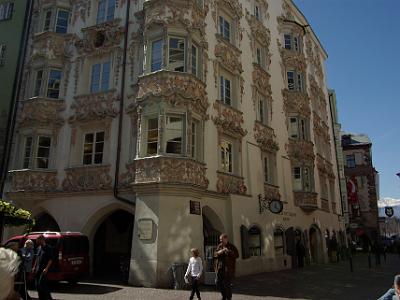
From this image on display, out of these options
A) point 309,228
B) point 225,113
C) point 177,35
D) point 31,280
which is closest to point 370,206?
point 309,228

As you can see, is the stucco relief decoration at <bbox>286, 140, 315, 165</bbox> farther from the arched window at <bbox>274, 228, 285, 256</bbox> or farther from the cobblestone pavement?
the cobblestone pavement

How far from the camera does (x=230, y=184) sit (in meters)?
19.4

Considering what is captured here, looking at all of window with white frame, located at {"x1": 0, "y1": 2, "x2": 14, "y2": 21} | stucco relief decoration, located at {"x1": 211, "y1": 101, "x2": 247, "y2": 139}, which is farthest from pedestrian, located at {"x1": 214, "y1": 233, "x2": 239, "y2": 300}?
window with white frame, located at {"x1": 0, "y1": 2, "x2": 14, "y2": 21}

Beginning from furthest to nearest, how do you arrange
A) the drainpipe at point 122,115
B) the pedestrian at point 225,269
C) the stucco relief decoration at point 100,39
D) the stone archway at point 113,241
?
the stone archway at point 113,241, the stucco relief decoration at point 100,39, the drainpipe at point 122,115, the pedestrian at point 225,269

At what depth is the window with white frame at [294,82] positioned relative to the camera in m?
29.3

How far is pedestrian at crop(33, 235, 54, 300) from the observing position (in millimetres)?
10195

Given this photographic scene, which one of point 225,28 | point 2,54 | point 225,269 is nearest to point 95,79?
point 2,54

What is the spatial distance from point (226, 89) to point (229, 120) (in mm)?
2066

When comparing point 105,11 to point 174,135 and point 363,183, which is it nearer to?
point 174,135

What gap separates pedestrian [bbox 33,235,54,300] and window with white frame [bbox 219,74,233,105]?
1244 centimetres

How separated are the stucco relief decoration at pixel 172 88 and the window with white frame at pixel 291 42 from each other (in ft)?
49.7

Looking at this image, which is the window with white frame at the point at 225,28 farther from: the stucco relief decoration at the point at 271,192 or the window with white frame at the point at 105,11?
the stucco relief decoration at the point at 271,192

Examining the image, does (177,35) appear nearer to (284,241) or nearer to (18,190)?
(18,190)

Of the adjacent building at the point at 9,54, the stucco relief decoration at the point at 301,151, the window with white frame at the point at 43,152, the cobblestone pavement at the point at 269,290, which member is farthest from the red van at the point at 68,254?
the stucco relief decoration at the point at 301,151
